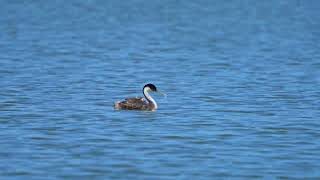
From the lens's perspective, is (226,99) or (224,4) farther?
(224,4)

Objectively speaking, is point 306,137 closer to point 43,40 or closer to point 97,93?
point 97,93

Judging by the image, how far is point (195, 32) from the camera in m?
39.8

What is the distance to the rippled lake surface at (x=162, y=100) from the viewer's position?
51.3 ft

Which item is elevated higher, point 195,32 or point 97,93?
point 195,32

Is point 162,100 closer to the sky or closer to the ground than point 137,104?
closer to the sky

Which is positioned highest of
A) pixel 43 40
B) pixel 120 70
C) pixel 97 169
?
pixel 43 40


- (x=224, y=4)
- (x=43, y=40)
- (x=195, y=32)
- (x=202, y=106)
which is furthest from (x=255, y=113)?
(x=224, y=4)

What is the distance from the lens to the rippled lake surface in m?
15.6

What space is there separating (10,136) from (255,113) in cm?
511

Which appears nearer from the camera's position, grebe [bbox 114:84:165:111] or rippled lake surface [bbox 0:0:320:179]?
rippled lake surface [bbox 0:0:320:179]

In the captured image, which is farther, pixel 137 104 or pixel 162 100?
pixel 162 100

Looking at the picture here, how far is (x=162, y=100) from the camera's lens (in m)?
22.1

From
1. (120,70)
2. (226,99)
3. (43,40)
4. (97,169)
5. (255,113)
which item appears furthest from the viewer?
(43,40)

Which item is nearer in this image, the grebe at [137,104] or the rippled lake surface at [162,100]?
the rippled lake surface at [162,100]
